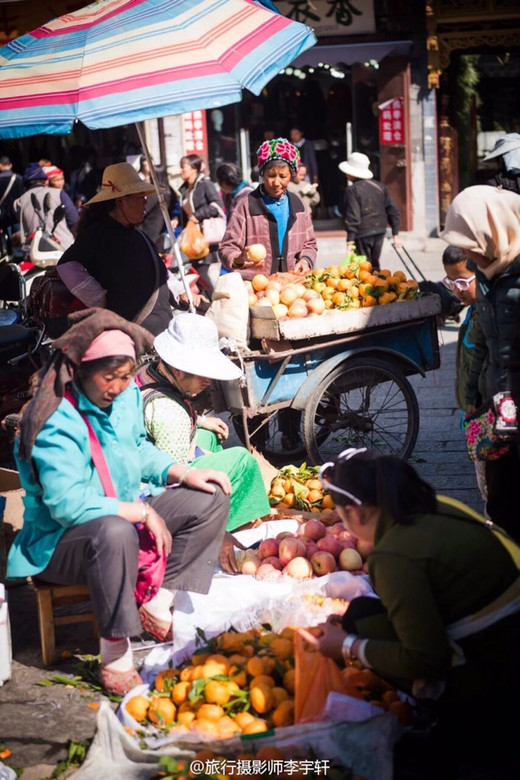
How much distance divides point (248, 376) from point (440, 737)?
8.73ft

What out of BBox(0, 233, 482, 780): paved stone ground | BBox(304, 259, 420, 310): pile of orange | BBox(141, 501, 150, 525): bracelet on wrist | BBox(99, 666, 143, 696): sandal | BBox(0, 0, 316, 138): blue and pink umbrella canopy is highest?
BBox(0, 0, 316, 138): blue and pink umbrella canopy

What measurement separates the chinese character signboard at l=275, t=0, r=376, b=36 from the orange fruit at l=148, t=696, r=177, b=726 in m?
13.5

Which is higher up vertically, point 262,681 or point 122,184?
point 122,184

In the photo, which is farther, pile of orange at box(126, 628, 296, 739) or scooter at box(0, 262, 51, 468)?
scooter at box(0, 262, 51, 468)

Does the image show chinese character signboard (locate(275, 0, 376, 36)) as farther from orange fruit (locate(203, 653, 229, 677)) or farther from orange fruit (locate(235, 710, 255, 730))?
orange fruit (locate(235, 710, 255, 730))

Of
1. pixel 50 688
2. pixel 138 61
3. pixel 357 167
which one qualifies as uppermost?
pixel 138 61

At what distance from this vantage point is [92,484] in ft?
12.8

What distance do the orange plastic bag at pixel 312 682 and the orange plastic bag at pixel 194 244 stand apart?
293 inches

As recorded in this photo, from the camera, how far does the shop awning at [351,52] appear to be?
15.2 m

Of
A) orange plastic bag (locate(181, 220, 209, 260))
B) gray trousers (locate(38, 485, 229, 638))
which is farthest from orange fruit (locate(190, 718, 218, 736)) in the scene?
orange plastic bag (locate(181, 220, 209, 260))

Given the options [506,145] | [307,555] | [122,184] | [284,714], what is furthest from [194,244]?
[284,714]

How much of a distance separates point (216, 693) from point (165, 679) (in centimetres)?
30

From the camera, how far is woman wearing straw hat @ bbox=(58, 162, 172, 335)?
18.0 feet

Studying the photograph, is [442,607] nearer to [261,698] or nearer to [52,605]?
[261,698]
